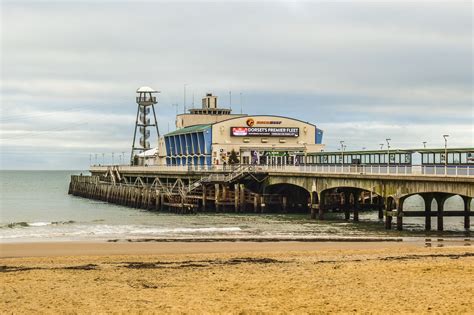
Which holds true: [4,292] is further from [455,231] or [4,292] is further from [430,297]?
[455,231]

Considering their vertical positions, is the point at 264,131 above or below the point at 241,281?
above

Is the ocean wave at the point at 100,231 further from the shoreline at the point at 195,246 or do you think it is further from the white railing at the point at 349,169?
the white railing at the point at 349,169

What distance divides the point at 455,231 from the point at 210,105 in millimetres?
72359

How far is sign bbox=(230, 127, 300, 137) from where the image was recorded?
91125mm

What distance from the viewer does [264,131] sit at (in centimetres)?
9188

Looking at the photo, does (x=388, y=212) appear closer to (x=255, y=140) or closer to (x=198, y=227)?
(x=198, y=227)

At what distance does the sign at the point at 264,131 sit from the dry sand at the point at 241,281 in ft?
179

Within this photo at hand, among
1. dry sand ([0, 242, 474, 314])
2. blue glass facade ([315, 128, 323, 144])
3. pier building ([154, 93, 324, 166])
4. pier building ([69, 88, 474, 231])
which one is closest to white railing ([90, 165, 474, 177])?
pier building ([69, 88, 474, 231])

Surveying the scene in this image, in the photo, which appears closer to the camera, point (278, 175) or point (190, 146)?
point (278, 175)

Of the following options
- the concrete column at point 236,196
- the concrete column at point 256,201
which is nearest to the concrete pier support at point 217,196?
the concrete column at point 236,196

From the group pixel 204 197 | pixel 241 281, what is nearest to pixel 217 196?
pixel 204 197

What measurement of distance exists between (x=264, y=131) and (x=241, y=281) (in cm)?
6717

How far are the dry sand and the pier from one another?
1129 centimetres

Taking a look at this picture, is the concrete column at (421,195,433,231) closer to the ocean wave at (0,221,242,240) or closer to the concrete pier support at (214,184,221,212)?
the ocean wave at (0,221,242,240)
